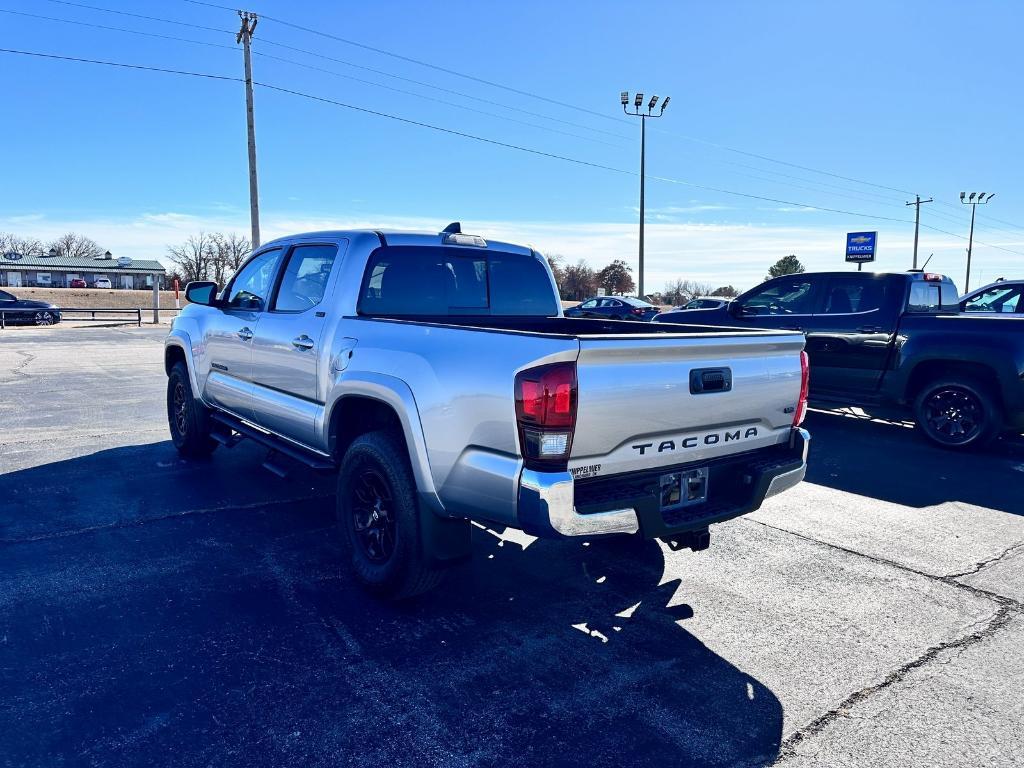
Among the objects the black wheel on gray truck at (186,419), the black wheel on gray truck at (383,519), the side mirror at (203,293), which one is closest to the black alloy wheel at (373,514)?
the black wheel on gray truck at (383,519)

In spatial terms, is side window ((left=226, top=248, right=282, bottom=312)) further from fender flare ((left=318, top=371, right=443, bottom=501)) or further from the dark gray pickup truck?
the dark gray pickup truck

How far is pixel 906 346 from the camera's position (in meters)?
8.00

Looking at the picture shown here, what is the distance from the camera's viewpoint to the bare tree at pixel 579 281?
9112cm

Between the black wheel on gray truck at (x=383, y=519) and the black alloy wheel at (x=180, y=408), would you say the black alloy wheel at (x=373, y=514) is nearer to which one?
the black wheel on gray truck at (x=383, y=519)

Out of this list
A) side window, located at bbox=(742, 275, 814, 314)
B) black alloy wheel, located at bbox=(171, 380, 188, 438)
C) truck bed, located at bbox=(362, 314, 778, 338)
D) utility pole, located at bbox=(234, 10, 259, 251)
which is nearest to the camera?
truck bed, located at bbox=(362, 314, 778, 338)

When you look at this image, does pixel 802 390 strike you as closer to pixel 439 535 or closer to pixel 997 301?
pixel 439 535

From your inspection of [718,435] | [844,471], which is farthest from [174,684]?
[844,471]

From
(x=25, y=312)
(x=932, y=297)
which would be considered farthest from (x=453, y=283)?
(x=25, y=312)

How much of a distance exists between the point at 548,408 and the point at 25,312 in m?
31.9

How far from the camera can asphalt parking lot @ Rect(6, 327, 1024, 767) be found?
261 cm

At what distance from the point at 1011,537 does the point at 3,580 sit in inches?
252

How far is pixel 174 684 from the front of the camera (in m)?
2.93

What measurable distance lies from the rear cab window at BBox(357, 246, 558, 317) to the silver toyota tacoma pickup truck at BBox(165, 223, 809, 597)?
1cm

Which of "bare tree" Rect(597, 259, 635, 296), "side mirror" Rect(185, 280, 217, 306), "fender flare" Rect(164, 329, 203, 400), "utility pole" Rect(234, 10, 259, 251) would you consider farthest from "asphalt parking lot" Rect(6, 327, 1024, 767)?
"bare tree" Rect(597, 259, 635, 296)
